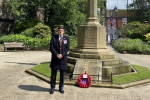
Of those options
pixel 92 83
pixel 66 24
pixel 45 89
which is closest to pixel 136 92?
pixel 92 83

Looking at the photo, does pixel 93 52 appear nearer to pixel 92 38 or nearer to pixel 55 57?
pixel 92 38

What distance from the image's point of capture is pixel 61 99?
4477 mm

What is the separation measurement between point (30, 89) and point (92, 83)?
215cm

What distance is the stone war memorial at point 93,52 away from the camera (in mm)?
7082

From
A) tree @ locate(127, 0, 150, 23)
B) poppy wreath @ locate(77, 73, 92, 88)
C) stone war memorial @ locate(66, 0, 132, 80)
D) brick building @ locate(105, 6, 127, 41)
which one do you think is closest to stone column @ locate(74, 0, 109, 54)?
stone war memorial @ locate(66, 0, 132, 80)

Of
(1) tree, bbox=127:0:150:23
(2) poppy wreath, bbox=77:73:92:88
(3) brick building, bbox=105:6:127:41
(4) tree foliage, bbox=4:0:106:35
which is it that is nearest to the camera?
(2) poppy wreath, bbox=77:73:92:88

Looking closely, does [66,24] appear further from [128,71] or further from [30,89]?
[30,89]

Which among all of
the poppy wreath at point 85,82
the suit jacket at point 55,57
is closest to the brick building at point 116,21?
the poppy wreath at point 85,82

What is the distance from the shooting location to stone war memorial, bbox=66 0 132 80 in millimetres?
7082

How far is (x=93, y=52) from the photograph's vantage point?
25.1 feet

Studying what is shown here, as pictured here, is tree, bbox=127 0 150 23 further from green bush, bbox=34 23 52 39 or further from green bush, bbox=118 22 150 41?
green bush, bbox=34 23 52 39

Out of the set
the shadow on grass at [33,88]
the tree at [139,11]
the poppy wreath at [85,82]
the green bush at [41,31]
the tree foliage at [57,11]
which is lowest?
the shadow on grass at [33,88]

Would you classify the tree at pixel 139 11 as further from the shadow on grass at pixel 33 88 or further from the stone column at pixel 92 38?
the shadow on grass at pixel 33 88

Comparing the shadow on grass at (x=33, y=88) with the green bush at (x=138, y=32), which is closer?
the shadow on grass at (x=33, y=88)
